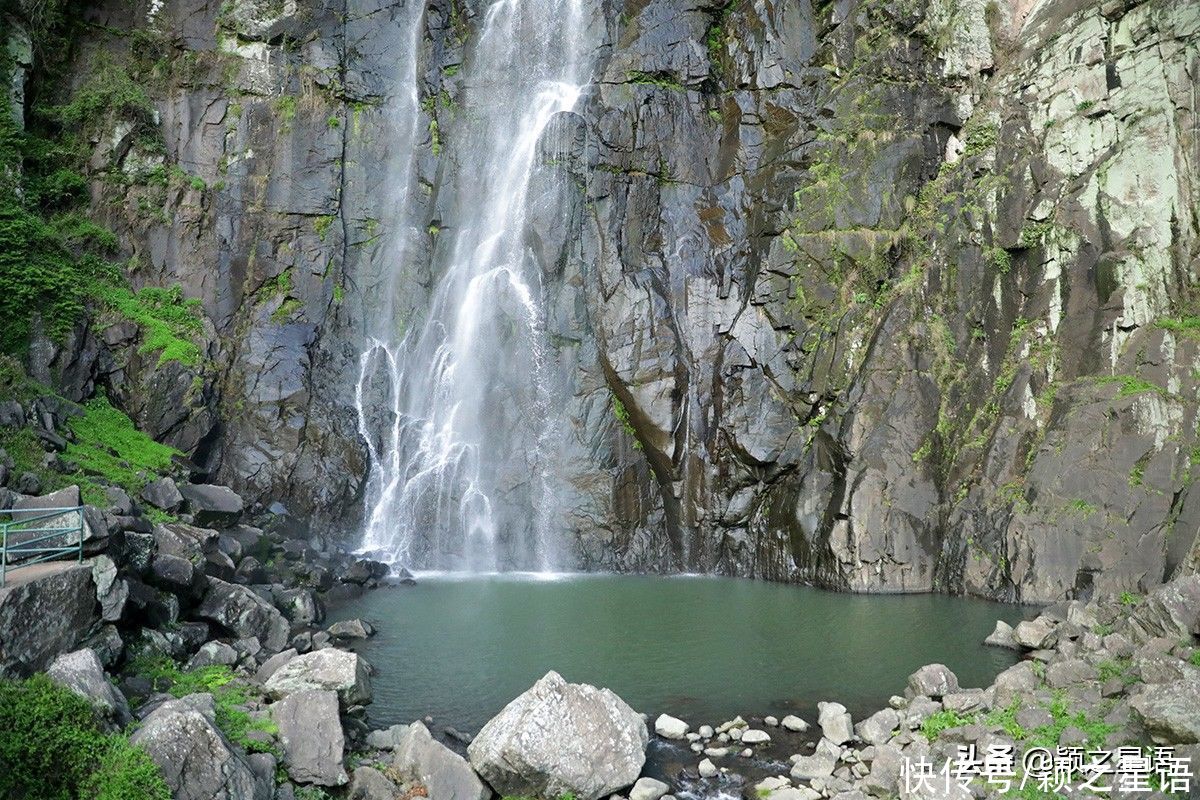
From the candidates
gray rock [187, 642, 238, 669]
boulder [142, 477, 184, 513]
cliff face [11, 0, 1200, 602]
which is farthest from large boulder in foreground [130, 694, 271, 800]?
cliff face [11, 0, 1200, 602]

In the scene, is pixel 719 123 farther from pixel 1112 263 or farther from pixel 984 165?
pixel 1112 263

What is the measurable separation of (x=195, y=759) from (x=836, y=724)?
787cm

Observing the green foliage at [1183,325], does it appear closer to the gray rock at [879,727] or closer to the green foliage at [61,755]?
the gray rock at [879,727]

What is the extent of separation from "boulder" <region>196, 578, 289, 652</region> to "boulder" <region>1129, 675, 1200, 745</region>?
12.5 m

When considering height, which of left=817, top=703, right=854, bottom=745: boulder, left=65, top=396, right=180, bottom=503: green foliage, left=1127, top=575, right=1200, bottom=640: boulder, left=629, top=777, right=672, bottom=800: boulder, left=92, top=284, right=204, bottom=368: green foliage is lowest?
left=629, top=777, right=672, bottom=800: boulder

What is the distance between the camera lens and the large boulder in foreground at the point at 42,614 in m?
8.73

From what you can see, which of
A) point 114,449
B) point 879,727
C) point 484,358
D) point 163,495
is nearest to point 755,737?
point 879,727

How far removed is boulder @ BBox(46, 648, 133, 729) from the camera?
808 cm

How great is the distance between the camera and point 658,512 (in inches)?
1040

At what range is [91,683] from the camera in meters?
8.25

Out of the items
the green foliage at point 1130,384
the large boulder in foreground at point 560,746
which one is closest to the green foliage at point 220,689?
the large boulder in foreground at point 560,746

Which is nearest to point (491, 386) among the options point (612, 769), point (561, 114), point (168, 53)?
point (561, 114)

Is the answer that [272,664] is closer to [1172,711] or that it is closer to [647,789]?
[647,789]

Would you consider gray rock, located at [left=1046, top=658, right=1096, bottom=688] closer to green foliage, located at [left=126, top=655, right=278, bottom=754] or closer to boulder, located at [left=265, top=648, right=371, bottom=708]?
boulder, located at [left=265, top=648, right=371, bottom=708]
